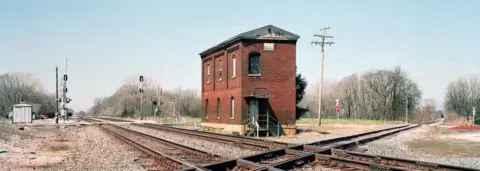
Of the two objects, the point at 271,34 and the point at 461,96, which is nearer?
the point at 271,34

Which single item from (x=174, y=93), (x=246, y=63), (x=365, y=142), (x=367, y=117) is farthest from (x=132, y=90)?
(x=365, y=142)

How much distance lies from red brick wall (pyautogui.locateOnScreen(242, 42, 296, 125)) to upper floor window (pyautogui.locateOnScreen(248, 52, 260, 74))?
315mm

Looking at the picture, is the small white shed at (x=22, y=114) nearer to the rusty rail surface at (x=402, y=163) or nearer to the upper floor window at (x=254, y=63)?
the upper floor window at (x=254, y=63)

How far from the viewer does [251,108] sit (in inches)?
1203

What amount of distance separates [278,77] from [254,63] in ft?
6.36

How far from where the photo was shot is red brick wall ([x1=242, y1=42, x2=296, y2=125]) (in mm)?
30734

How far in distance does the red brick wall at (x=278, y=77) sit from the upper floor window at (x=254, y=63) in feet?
1.03

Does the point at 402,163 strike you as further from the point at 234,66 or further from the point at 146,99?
the point at 146,99

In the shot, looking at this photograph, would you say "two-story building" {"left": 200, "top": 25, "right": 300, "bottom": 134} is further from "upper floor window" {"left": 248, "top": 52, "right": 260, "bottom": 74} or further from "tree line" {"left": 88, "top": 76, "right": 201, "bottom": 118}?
"tree line" {"left": 88, "top": 76, "right": 201, "bottom": 118}

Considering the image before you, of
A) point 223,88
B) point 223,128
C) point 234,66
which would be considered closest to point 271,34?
point 234,66

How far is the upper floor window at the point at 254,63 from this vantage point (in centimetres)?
3091

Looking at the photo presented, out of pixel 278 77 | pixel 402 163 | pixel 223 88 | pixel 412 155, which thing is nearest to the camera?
pixel 402 163

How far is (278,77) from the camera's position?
31031 mm

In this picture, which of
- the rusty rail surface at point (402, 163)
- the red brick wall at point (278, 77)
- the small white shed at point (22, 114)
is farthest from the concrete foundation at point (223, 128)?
the small white shed at point (22, 114)
